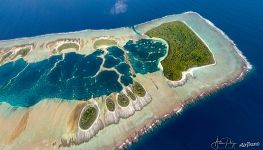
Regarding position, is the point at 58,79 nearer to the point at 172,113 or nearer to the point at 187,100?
the point at 172,113

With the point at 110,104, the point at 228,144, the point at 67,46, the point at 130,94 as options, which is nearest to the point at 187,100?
the point at 130,94

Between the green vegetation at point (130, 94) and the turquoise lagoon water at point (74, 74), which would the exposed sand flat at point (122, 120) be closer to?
the turquoise lagoon water at point (74, 74)

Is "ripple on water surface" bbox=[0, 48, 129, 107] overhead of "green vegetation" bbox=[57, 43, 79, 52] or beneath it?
beneath

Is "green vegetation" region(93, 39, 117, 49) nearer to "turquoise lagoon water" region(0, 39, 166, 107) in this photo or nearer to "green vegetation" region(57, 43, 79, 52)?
"turquoise lagoon water" region(0, 39, 166, 107)

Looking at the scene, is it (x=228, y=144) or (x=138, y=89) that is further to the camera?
(x=138, y=89)
